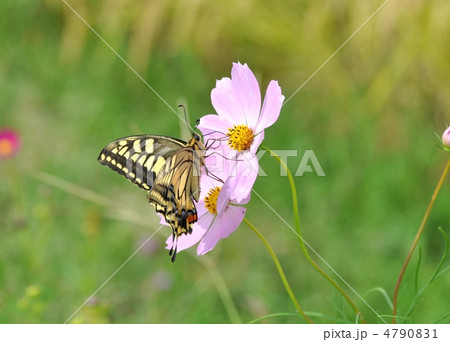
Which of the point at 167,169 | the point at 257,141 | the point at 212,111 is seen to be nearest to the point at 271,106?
the point at 257,141

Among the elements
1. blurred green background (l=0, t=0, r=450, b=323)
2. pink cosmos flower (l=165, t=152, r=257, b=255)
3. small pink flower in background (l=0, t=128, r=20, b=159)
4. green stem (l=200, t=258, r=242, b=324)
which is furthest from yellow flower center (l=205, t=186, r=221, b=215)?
small pink flower in background (l=0, t=128, r=20, b=159)

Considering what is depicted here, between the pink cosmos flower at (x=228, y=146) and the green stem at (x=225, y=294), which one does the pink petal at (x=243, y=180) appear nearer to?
the pink cosmos flower at (x=228, y=146)

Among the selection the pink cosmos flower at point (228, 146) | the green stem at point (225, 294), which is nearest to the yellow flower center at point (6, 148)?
the green stem at point (225, 294)

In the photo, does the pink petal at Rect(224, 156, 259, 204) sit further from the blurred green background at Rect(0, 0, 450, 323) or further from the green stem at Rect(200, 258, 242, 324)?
the blurred green background at Rect(0, 0, 450, 323)

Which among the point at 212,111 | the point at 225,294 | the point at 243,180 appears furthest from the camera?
the point at 212,111

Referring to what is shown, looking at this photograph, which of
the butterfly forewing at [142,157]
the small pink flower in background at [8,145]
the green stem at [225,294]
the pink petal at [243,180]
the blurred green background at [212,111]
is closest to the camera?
the pink petal at [243,180]

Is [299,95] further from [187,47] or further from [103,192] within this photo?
[103,192]

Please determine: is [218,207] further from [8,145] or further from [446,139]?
[8,145]
